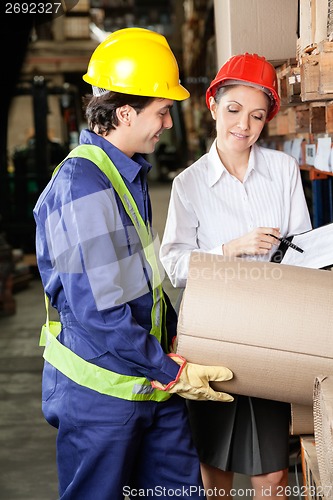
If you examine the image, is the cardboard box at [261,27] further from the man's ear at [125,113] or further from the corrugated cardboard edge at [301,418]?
the corrugated cardboard edge at [301,418]

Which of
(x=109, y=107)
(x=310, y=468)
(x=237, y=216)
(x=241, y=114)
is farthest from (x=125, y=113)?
(x=310, y=468)

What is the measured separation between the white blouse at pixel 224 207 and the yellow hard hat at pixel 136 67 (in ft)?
1.15

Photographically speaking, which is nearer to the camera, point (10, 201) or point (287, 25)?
point (287, 25)

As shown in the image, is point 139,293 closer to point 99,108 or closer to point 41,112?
point 99,108

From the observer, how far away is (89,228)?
77.2 inches

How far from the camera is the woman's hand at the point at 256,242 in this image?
223 cm

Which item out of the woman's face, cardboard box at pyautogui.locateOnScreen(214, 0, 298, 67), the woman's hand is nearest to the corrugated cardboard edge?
the woman's hand

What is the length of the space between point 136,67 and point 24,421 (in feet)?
10.3

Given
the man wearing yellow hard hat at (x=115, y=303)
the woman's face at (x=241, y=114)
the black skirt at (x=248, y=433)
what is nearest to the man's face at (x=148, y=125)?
Result: the man wearing yellow hard hat at (x=115, y=303)

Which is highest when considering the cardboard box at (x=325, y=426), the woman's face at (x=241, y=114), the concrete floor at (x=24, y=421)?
the woman's face at (x=241, y=114)

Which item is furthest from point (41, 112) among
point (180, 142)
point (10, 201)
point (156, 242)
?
point (180, 142)

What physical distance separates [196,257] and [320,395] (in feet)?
1.68

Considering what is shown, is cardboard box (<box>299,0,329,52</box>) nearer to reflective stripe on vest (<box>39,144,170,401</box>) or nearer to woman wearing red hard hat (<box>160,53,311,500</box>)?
woman wearing red hard hat (<box>160,53,311,500</box>)

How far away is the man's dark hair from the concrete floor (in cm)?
213
